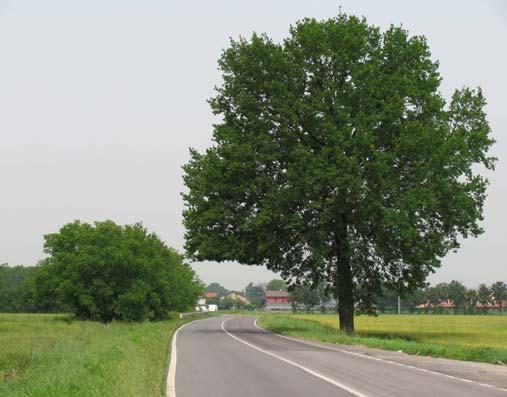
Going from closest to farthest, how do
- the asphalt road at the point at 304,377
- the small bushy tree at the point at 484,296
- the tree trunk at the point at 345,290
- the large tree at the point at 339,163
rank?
1. the asphalt road at the point at 304,377
2. the large tree at the point at 339,163
3. the tree trunk at the point at 345,290
4. the small bushy tree at the point at 484,296

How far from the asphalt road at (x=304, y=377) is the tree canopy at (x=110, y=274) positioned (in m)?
38.5

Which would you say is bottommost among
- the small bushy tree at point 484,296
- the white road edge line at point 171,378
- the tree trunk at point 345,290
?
the white road edge line at point 171,378

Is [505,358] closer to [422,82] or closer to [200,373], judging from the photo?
[200,373]

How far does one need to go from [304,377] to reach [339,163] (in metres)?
17.3

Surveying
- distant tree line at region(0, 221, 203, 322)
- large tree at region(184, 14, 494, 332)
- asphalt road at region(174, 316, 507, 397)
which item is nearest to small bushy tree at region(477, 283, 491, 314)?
distant tree line at region(0, 221, 203, 322)

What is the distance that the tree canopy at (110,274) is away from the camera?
57312 millimetres

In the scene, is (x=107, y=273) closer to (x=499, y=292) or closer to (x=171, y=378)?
(x=171, y=378)

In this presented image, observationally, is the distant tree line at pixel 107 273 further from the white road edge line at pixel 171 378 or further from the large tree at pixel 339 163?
the white road edge line at pixel 171 378

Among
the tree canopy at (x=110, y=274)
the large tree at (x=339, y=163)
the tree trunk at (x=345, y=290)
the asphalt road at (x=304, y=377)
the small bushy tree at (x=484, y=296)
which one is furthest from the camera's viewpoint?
the small bushy tree at (x=484, y=296)

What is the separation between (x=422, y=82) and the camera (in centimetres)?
3325

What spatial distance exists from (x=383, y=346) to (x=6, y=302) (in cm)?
12051

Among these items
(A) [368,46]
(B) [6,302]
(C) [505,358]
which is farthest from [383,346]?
(B) [6,302]

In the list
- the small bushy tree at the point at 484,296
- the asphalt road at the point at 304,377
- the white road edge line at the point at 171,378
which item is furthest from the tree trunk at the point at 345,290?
the small bushy tree at the point at 484,296

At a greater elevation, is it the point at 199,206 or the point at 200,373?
the point at 199,206
